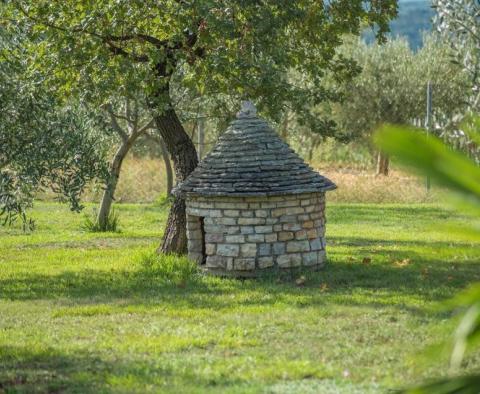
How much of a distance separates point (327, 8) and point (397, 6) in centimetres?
155

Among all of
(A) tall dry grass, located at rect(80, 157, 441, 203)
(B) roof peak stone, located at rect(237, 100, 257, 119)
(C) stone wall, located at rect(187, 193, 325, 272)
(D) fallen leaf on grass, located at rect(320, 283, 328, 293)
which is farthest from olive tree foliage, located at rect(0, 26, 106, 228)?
(A) tall dry grass, located at rect(80, 157, 441, 203)

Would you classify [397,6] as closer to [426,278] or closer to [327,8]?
[327,8]

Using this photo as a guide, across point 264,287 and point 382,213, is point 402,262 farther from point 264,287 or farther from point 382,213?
point 382,213

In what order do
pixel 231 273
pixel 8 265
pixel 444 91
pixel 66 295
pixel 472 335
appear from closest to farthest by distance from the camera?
pixel 472 335 → pixel 66 295 → pixel 231 273 → pixel 8 265 → pixel 444 91

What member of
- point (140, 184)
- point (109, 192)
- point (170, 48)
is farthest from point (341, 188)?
Answer: point (170, 48)

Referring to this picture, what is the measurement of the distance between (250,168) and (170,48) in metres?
3.57

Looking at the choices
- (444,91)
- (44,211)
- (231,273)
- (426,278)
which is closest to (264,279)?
(231,273)

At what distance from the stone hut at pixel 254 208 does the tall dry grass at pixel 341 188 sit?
1540cm

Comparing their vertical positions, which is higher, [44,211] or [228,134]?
[228,134]

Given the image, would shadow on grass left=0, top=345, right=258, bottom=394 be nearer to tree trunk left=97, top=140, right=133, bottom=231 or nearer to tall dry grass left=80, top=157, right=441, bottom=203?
tree trunk left=97, top=140, right=133, bottom=231

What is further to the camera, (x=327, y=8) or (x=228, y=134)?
(x=327, y=8)

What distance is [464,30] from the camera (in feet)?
41.1

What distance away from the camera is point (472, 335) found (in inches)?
66.2

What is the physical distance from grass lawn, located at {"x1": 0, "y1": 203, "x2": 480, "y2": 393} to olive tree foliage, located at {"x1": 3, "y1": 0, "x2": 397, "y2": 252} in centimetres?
307
